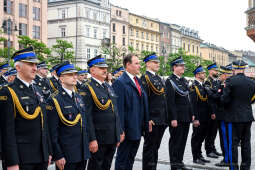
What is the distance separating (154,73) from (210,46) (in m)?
123

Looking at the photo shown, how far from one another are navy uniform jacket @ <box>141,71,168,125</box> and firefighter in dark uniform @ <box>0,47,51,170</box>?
3189 millimetres

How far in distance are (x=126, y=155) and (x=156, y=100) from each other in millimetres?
1509

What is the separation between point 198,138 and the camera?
948 cm

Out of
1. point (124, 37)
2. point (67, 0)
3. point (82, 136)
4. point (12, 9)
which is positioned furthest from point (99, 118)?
point (124, 37)

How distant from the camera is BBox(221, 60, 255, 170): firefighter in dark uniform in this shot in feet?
24.5

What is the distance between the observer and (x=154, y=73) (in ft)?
25.2

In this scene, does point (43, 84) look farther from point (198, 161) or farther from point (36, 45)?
point (36, 45)

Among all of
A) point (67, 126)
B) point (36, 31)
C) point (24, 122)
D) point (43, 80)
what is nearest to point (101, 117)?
point (67, 126)

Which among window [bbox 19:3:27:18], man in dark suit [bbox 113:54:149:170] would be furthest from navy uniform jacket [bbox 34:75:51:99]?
window [bbox 19:3:27:18]

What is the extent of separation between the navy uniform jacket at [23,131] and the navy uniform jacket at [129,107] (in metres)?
2.13

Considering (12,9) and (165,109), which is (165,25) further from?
(165,109)

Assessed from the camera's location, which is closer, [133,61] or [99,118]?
[99,118]

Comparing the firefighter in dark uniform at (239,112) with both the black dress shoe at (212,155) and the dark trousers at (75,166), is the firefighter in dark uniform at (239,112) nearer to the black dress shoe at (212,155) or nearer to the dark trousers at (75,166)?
the black dress shoe at (212,155)

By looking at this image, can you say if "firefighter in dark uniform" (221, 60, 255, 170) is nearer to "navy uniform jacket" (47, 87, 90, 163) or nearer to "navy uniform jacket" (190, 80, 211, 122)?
"navy uniform jacket" (190, 80, 211, 122)
